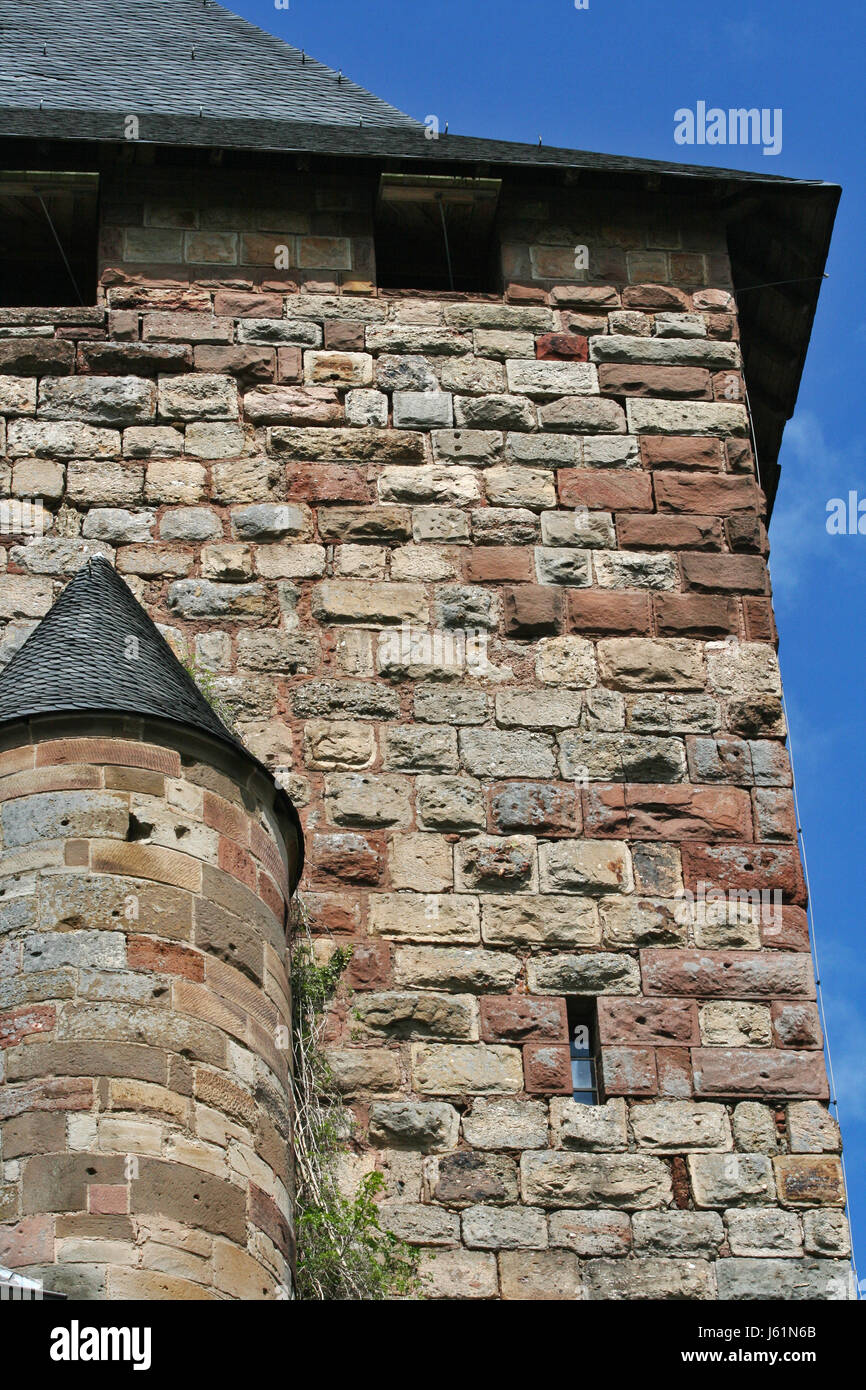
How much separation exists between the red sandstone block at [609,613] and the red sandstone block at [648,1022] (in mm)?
1634

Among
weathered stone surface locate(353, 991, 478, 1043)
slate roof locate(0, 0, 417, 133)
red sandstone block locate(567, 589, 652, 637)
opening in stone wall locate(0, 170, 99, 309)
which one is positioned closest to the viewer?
weathered stone surface locate(353, 991, 478, 1043)

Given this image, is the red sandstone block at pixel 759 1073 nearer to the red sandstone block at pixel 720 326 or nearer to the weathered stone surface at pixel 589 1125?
the weathered stone surface at pixel 589 1125

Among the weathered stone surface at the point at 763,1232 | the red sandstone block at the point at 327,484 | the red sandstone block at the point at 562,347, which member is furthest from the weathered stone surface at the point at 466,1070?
the red sandstone block at the point at 562,347

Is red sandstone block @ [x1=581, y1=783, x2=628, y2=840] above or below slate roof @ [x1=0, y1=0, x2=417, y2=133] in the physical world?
below

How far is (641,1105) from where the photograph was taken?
8.01 metres

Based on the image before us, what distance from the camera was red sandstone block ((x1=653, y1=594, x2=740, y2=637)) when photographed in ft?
30.5

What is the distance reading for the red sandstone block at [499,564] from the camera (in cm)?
930

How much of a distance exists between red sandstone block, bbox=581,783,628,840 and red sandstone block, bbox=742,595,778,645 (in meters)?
0.98

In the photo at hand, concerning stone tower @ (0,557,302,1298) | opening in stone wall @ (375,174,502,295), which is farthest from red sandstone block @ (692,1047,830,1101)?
opening in stone wall @ (375,174,502,295)

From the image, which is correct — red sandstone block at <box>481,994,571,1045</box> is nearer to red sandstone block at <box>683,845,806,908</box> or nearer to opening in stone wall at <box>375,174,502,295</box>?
red sandstone block at <box>683,845,806,908</box>

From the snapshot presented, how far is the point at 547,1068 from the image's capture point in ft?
26.3

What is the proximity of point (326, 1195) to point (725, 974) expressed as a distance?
1.72m

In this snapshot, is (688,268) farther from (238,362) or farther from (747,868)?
(747,868)
